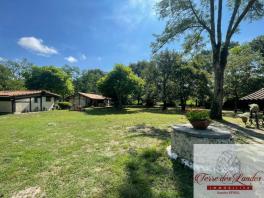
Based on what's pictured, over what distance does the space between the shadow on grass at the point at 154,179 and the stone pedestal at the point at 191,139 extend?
1.07 feet

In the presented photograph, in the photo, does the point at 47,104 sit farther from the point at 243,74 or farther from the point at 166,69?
the point at 243,74

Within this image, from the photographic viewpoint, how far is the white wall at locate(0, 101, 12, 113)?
22.7m

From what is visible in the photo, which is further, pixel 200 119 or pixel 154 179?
pixel 200 119

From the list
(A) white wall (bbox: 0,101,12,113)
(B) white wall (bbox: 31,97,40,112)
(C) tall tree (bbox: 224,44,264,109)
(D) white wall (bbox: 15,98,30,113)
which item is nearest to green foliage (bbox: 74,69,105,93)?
(B) white wall (bbox: 31,97,40,112)

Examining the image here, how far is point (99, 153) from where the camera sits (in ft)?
18.8

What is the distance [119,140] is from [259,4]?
45.8 ft

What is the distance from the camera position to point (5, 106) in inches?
901

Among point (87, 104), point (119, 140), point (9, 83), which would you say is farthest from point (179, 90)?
point (9, 83)

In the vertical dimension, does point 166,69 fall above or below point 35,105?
above

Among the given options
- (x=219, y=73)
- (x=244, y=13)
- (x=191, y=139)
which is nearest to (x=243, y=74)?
(x=244, y=13)

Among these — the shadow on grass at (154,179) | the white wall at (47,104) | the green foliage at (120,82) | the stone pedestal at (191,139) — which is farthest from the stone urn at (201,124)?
the white wall at (47,104)

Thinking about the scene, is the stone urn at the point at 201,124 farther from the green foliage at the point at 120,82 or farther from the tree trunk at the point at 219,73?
the green foliage at the point at 120,82

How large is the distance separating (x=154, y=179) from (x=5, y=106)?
24.6 meters

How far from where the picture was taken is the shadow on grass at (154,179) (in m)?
3.52
